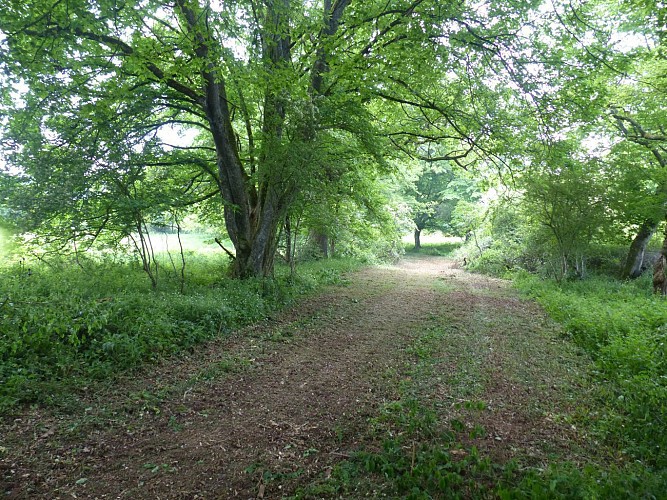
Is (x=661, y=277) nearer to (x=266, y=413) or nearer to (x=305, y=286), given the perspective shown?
(x=305, y=286)

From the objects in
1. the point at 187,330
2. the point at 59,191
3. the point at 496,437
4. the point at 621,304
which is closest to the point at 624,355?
the point at 496,437

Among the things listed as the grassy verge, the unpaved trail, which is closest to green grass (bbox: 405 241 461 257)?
the grassy verge

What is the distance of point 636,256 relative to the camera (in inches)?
554

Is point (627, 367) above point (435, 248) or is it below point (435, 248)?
below

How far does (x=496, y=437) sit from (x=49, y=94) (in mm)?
8798

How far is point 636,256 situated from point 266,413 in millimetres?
15685

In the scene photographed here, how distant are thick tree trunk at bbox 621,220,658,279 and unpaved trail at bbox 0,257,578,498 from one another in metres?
9.69

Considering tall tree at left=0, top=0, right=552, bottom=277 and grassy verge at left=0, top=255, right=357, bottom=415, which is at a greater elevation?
tall tree at left=0, top=0, right=552, bottom=277

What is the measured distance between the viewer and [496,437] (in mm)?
3707

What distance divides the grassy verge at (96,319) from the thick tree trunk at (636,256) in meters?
13.2

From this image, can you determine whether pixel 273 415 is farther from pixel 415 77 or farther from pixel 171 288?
pixel 415 77

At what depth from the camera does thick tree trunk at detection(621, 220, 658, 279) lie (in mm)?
13812

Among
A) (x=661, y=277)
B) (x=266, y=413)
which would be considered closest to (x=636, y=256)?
(x=661, y=277)

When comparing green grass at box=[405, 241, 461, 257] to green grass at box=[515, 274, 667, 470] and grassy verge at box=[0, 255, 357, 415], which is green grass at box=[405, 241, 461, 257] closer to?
green grass at box=[515, 274, 667, 470]
